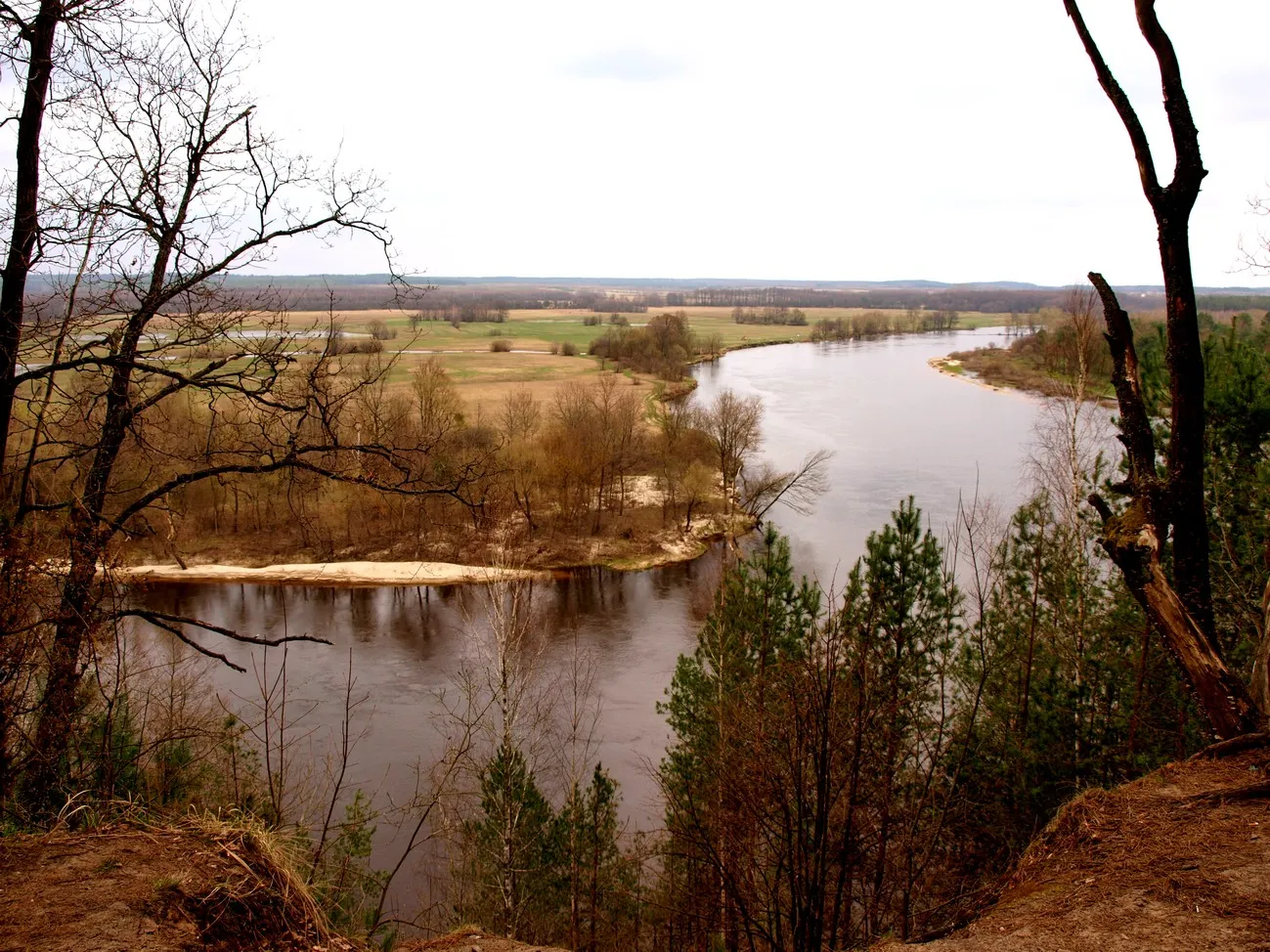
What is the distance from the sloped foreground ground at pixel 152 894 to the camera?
3.03m

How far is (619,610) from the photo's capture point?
23672mm

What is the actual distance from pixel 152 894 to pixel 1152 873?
4145 millimetres

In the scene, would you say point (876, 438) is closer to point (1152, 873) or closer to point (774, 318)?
point (1152, 873)

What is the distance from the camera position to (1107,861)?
3.69 meters

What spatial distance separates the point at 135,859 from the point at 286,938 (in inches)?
29.5

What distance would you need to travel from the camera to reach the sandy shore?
26469mm

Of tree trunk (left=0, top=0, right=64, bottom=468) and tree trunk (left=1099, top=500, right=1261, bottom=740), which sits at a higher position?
tree trunk (left=0, top=0, right=64, bottom=468)

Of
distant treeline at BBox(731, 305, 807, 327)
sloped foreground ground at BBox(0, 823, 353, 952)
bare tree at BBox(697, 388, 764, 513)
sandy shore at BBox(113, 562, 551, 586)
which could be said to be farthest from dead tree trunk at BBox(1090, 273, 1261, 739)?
distant treeline at BBox(731, 305, 807, 327)

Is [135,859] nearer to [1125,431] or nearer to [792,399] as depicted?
[1125,431]

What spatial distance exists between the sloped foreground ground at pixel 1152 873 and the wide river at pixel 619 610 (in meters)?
10.6

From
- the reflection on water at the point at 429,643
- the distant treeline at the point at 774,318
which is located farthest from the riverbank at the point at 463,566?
the distant treeline at the point at 774,318

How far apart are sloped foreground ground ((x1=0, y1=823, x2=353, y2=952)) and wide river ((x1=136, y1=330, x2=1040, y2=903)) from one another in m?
10.3

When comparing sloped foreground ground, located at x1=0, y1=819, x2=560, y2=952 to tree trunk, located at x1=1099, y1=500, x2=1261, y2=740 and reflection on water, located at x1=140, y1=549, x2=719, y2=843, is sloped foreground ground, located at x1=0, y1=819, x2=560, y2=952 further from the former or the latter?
reflection on water, located at x1=140, y1=549, x2=719, y2=843

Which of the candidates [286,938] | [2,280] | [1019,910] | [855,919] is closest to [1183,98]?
[1019,910]
